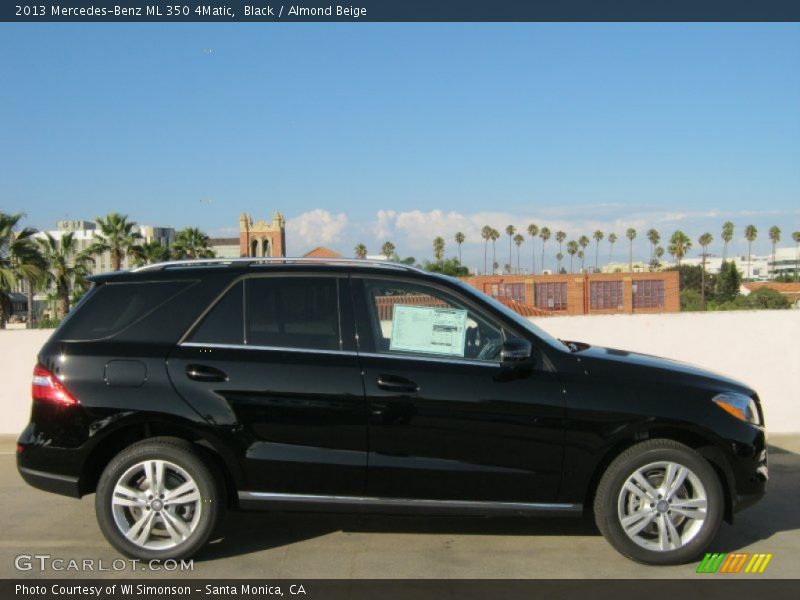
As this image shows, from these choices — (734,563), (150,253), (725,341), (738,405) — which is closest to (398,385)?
(738,405)

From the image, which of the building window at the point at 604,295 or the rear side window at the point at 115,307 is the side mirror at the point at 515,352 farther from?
the building window at the point at 604,295

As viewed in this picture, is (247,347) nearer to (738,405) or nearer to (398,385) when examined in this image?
(398,385)

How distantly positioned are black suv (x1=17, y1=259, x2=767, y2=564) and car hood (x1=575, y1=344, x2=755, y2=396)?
0.07 feet

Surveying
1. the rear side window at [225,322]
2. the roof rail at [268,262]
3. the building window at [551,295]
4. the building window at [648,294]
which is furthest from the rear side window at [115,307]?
the building window at [648,294]

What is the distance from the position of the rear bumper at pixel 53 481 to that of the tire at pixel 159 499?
0.61 feet

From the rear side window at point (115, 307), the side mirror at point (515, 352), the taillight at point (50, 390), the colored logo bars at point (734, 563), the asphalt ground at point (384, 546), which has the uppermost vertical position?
the rear side window at point (115, 307)

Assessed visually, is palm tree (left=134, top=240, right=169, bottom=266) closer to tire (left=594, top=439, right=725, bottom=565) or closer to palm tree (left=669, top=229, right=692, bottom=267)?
tire (left=594, top=439, right=725, bottom=565)

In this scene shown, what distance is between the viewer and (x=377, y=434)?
454cm

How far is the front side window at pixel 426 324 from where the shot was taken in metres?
4.73

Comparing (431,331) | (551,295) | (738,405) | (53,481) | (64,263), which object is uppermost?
(64,263)

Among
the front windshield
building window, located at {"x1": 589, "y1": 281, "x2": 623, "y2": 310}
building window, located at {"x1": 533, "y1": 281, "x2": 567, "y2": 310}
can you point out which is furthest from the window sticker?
building window, located at {"x1": 589, "y1": 281, "x2": 623, "y2": 310}

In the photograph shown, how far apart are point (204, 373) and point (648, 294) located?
2894 inches

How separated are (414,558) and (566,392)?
1.41 m

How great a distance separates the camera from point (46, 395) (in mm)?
4695
